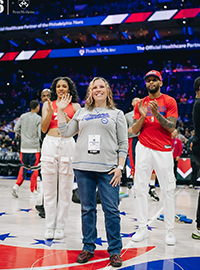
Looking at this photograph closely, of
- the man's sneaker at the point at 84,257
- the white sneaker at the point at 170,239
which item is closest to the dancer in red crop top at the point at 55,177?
the man's sneaker at the point at 84,257

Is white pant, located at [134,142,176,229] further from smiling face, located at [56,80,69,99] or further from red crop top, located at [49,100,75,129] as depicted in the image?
smiling face, located at [56,80,69,99]

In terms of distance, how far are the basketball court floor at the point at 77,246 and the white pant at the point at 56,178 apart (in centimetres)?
28

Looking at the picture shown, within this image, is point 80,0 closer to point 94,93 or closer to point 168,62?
point 168,62

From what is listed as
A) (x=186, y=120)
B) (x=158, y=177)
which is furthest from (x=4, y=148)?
(x=186, y=120)

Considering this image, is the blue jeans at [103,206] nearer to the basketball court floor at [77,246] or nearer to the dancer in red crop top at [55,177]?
the basketball court floor at [77,246]

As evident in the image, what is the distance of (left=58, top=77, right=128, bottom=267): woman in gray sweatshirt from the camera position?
8.94 feet

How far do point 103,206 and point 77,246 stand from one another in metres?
0.77

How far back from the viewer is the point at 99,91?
288 centimetres

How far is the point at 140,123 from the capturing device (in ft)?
11.5

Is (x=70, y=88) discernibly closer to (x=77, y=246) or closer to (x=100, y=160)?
(x=100, y=160)

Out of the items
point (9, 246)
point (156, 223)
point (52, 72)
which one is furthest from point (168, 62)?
point (9, 246)

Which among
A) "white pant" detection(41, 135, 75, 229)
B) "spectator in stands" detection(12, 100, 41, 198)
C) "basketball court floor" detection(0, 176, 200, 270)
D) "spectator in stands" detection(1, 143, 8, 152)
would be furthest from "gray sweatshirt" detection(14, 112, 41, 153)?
"spectator in stands" detection(1, 143, 8, 152)

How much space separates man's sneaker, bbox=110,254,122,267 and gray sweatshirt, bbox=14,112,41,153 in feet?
12.2

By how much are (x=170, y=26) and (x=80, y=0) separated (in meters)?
8.33
